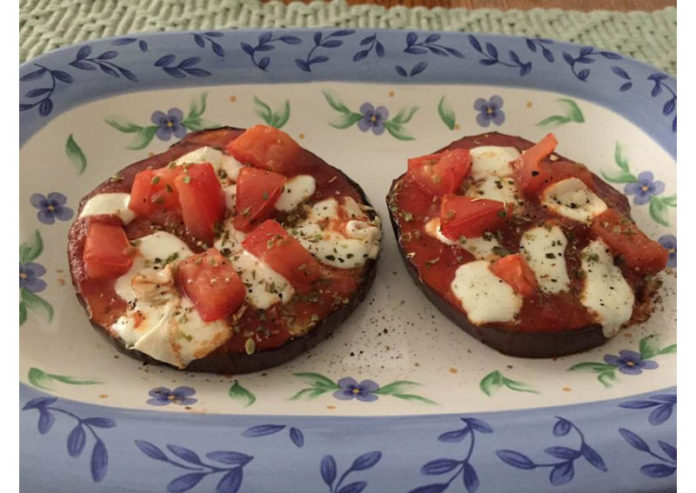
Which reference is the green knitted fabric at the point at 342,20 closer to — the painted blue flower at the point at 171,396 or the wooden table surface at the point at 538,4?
the wooden table surface at the point at 538,4

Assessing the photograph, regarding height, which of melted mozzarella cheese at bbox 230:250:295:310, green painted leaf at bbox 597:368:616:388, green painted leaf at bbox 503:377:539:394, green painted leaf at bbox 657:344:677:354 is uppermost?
melted mozzarella cheese at bbox 230:250:295:310

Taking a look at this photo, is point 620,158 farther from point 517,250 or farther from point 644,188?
point 517,250

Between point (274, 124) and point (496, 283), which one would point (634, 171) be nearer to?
point (496, 283)

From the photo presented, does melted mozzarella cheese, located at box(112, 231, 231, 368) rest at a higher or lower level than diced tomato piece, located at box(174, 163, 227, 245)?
lower

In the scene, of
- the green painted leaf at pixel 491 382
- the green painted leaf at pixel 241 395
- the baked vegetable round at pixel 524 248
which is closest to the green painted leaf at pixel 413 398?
the green painted leaf at pixel 491 382

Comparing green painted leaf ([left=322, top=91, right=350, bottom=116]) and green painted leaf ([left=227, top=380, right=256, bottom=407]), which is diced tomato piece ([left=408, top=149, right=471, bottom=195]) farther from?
green painted leaf ([left=227, top=380, right=256, bottom=407])

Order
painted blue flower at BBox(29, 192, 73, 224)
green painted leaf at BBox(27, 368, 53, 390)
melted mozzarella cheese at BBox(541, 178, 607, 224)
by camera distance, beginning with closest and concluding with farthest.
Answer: green painted leaf at BBox(27, 368, 53, 390) → melted mozzarella cheese at BBox(541, 178, 607, 224) → painted blue flower at BBox(29, 192, 73, 224)

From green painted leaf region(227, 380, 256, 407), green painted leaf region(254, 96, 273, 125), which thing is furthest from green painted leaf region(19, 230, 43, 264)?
green painted leaf region(254, 96, 273, 125)

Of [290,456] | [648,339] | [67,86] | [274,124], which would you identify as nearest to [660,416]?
[648,339]
